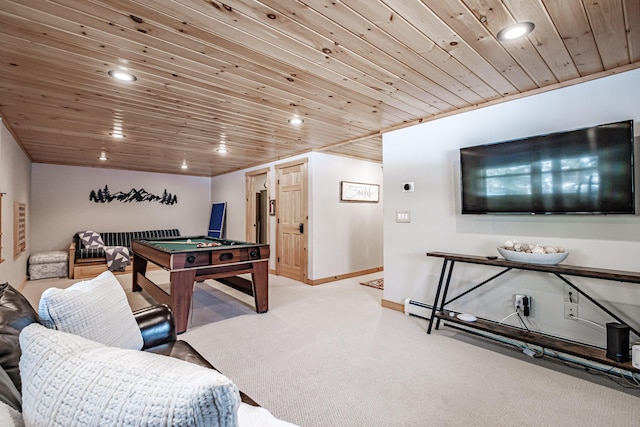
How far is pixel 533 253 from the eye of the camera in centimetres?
240

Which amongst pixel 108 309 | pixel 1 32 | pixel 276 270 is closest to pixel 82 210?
pixel 276 270

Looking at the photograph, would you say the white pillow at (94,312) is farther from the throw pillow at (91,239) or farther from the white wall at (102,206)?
the white wall at (102,206)

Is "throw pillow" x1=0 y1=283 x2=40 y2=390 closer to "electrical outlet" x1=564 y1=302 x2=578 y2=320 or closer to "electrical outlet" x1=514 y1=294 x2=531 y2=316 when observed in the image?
"electrical outlet" x1=514 y1=294 x2=531 y2=316

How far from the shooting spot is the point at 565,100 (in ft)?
8.24

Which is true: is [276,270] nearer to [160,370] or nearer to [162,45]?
[162,45]

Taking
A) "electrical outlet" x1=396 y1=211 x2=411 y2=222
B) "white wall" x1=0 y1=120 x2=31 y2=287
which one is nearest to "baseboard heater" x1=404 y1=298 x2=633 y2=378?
"electrical outlet" x1=396 y1=211 x2=411 y2=222

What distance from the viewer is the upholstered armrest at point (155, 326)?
1761mm

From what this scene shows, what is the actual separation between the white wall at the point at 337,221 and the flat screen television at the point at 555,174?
251 cm

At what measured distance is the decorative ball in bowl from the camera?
2.32 meters

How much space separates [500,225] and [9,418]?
10.7 ft

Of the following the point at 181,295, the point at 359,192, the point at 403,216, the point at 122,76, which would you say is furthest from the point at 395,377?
the point at 359,192

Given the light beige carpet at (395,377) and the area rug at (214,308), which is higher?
the area rug at (214,308)

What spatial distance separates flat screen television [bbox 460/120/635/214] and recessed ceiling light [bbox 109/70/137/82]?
2976mm

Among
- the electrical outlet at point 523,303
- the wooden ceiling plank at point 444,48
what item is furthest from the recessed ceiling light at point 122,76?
the electrical outlet at point 523,303
